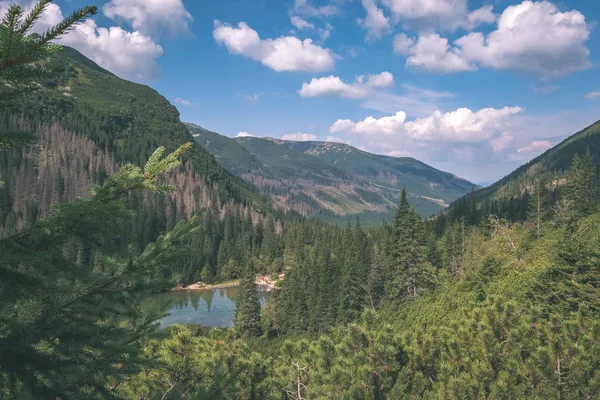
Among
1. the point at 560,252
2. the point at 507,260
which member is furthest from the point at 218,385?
the point at 507,260

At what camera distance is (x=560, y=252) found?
71.4 feet

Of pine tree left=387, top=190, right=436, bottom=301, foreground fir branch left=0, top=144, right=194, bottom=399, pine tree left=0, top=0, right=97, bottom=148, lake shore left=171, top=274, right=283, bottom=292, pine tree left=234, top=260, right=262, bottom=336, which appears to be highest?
pine tree left=0, top=0, right=97, bottom=148

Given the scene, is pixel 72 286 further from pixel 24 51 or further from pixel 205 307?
pixel 205 307

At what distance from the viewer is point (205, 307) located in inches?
3332

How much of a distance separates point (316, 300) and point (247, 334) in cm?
1149

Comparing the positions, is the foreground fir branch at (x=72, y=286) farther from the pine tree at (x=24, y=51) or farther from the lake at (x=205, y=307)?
the lake at (x=205, y=307)

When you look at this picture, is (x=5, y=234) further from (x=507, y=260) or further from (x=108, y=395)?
(x=507, y=260)

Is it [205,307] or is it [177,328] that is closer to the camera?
[177,328]

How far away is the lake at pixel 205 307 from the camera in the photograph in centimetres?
7212

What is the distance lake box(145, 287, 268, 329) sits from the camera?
72125 millimetres

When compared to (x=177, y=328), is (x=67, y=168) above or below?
above

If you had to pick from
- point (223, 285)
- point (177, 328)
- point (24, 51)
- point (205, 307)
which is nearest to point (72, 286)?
point (24, 51)

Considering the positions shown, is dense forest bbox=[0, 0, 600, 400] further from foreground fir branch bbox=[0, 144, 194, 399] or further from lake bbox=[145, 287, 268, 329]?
lake bbox=[145, 287, 268, 329]

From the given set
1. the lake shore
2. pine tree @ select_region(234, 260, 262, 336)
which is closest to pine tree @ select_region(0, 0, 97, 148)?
pine tree @ select_region(234, 260, 262, 336)
